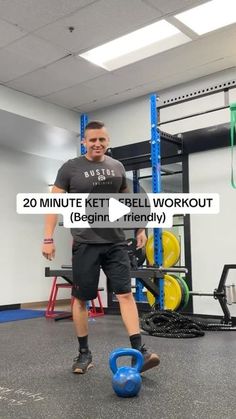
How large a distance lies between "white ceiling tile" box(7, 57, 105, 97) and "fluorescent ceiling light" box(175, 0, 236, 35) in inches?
46.5

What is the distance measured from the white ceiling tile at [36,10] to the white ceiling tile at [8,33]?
76mm

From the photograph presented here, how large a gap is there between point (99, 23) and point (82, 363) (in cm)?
276

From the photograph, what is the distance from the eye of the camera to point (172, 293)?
418cm

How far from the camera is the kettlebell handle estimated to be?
185cm

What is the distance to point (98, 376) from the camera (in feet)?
7.07

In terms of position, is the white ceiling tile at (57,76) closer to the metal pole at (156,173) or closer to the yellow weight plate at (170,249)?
the metal pole at (156,173)

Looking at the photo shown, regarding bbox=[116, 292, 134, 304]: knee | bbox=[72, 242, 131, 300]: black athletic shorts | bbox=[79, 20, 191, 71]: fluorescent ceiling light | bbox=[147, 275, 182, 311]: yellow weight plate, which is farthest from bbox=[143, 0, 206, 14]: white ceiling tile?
bbox=[147, 275, 182, 311]: yellow weight plate

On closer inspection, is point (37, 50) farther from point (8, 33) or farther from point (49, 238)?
point (49, 238)

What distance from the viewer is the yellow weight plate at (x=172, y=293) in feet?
13.5

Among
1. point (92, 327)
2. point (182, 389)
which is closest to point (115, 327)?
point (92, 327)

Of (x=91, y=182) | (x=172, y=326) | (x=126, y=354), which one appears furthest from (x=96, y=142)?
(x=172, y=326)

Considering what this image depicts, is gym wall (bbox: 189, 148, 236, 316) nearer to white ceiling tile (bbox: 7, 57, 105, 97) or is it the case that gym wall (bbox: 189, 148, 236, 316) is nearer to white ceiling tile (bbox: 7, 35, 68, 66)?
white ceiling tile (bbox: 7, 57, 105, 97)

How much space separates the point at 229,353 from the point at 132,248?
1.74 meters

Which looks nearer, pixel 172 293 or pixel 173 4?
pixel 173 4
